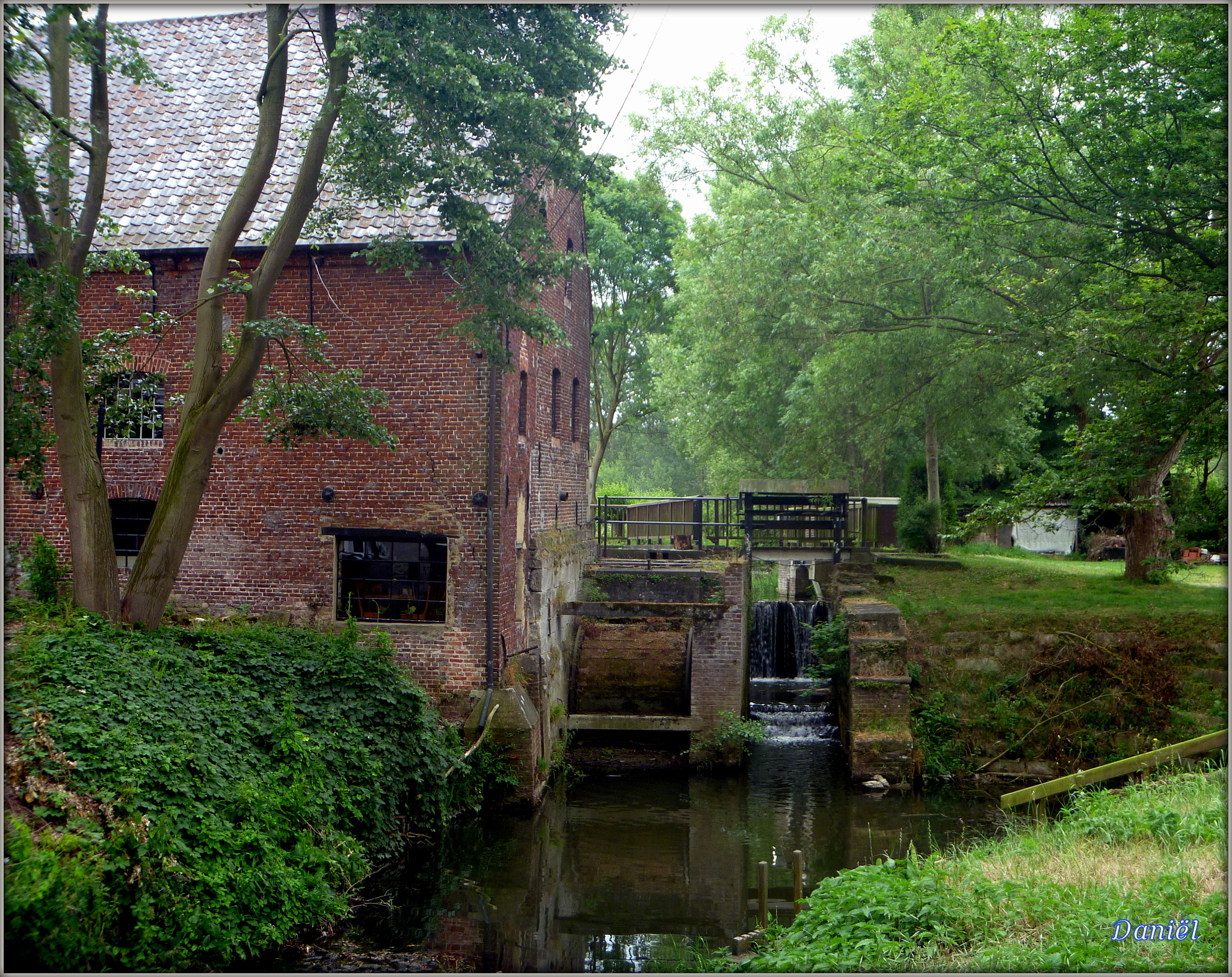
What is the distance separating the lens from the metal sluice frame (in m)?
20.7

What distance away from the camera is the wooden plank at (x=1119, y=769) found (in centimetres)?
1024

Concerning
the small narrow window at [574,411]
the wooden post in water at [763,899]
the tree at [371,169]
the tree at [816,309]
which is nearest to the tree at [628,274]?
the tree at [816,309]

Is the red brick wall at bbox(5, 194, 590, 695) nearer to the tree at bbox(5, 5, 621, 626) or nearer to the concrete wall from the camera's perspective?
the tree at bbox(5, 5, 621, 626)

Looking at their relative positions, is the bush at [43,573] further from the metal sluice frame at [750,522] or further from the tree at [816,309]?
the tree at [816,309]

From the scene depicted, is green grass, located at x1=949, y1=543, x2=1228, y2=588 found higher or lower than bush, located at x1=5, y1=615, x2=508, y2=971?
higher

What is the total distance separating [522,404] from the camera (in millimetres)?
14547

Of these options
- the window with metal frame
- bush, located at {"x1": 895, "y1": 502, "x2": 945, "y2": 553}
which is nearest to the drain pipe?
the window with metal frame

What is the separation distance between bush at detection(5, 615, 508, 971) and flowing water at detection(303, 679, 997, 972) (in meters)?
0.87

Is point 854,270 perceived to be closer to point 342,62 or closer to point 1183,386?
point 1183,386

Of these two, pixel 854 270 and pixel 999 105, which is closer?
pixel 999 105

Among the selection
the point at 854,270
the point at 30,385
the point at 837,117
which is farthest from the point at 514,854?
the point at 837,117

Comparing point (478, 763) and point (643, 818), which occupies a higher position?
point (478, 763)

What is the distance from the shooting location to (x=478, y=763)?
495 inches

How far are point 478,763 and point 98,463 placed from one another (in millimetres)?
5943
